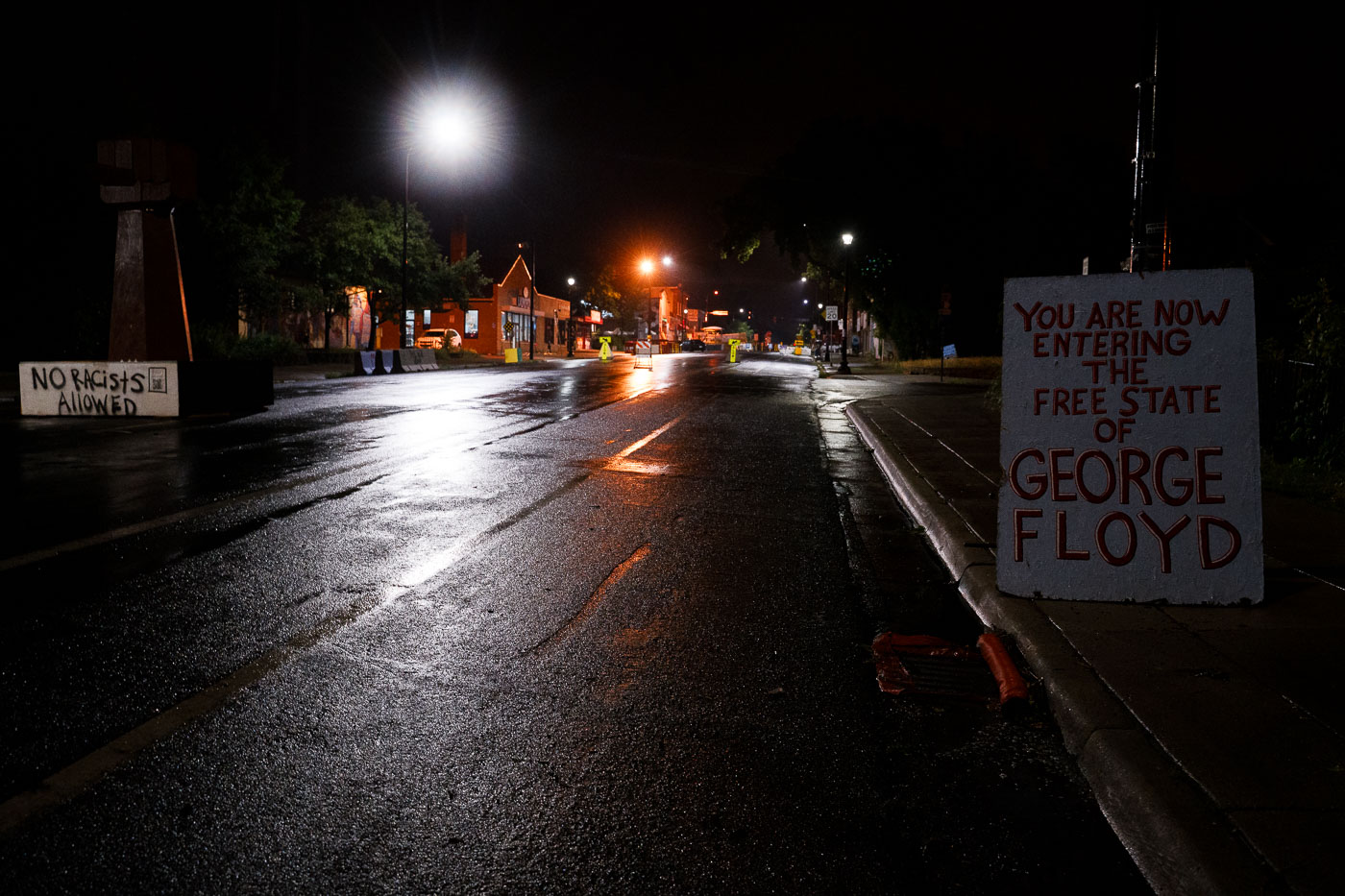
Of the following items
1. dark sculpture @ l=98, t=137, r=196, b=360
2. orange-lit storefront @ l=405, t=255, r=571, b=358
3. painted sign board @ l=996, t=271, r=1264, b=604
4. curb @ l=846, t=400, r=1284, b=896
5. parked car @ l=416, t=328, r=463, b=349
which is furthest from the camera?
orange-lit storefront @ l=405, t=255, r=571, b=358

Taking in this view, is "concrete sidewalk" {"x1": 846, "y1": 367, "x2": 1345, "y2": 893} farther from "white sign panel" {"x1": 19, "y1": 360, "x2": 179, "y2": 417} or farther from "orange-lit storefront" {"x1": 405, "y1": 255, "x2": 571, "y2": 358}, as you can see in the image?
"orange-lit storefront" {"x1": 405, "y1": 255, "x2": 571, "y2": 358}

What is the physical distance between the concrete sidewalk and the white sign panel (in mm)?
13952

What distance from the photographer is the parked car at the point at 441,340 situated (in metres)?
59.1

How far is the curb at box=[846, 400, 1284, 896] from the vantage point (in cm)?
261

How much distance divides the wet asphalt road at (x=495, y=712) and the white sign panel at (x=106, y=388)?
8.17 metres

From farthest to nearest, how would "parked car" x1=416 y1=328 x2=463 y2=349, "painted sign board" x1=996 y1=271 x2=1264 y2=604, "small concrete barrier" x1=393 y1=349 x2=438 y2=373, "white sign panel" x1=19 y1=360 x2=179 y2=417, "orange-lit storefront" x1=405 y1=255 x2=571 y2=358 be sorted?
"orange-lit storefront" x1=405 y1=255 x2=571 y2=358
"parked car" x1=416 y1=328 x2=463 y2=349
"small concrete barrier" x1=393 y1=349 x2=438 y2=373
"white sign panel" x1=19 y1=360 x2=179 y2=417
"painted sign board" x1=996 y1=271 x2=1264 y2=604

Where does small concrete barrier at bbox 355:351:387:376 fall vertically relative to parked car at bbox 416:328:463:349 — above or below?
below

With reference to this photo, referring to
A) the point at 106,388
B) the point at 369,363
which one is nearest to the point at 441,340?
the point at 369,363

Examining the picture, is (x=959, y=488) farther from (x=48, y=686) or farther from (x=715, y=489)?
(x=48, y=686)

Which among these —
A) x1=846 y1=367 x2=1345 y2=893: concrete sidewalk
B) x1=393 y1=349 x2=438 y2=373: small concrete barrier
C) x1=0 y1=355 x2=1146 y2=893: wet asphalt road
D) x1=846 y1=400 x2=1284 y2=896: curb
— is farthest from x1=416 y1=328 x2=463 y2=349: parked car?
x1=846 y1=400 x2=1284 y2=896: curb

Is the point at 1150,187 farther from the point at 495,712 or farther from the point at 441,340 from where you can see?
the point at 441,340

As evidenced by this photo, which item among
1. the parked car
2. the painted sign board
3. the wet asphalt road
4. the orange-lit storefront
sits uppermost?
the orange-lit storefront

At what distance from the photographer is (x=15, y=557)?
6.02 m

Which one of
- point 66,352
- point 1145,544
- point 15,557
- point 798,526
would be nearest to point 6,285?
point 66,352
